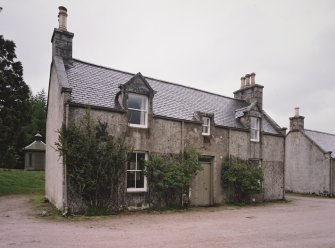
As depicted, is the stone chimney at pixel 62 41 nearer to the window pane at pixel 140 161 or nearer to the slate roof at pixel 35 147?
the window pane at pixel 140 161

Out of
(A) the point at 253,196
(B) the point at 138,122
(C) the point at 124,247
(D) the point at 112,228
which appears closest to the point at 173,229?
(D) the point at 112,228

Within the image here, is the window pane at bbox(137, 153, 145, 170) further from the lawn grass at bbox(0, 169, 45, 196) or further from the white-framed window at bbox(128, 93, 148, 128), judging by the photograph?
the lawn grass at bbox(0, 169, 45, 196)

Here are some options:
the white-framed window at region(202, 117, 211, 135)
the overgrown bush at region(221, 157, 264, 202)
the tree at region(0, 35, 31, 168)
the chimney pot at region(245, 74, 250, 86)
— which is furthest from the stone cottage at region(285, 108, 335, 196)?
the tree at region(0, 35, 31, 168)

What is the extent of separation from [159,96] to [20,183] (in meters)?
15.3

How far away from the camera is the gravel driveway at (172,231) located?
8.62 m

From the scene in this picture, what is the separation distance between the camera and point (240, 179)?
18562 mm

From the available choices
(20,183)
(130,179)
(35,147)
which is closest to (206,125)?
(130,179)

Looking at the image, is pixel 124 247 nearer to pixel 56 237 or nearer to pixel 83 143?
pixel 56 237

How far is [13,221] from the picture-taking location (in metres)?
11.6

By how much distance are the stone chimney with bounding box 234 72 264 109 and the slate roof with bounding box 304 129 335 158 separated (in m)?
9.52

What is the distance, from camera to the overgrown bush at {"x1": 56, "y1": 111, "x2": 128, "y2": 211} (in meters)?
13.1

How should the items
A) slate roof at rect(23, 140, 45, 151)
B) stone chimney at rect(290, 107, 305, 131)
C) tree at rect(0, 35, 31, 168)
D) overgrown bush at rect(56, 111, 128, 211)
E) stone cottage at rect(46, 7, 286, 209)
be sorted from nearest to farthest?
overgrown bush at rect(56, 111, 128, 211)
stone cottage at rect(46, 7, 286, 209)
tree at rect(0, 35, 31, 168)
stone chimney at rect(290, 107, 305, 131)
slate roof at rect(23, 140, 45, 151)

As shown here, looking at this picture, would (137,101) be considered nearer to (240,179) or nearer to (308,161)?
(240,179)

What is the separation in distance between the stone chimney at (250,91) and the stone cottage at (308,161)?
879cm
